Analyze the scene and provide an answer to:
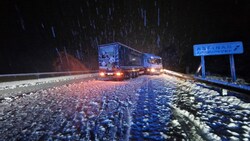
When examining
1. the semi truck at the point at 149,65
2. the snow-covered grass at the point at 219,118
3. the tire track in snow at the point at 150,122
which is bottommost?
the snow-covered grass at the point at 219,118

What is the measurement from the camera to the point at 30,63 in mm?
34531

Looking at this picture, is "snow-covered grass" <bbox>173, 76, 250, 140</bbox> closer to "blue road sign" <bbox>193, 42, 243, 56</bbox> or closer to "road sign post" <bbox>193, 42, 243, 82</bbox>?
"road sign post" <bbox>193, 42, 243, 82</bbox>

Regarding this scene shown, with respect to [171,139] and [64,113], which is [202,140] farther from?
[64,113]

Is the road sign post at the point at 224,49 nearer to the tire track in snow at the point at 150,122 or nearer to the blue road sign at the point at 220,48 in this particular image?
the blue road sign at the point at 220,48

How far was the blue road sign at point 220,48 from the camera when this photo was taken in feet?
41.5

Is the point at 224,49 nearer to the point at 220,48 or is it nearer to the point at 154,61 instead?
the point at 220,48

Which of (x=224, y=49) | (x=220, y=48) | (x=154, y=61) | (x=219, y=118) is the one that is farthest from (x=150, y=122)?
(x=154, y=61)

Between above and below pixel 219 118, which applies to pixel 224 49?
above

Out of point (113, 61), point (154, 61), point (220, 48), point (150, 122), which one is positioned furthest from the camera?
point (154, 61)

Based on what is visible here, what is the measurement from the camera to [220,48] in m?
13.6

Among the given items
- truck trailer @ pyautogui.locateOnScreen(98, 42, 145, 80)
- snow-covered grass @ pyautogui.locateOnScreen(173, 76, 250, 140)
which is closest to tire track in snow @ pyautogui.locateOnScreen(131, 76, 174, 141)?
snow-covered grass @ pyautogui.locateOnScreen(173, 76, 250, 140)

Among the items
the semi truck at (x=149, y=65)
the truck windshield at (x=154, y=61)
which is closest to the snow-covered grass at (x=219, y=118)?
the semi truck at (x=149, y=65)

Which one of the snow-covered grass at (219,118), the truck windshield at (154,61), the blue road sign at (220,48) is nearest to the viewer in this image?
the snow-covered grass at (219,118)

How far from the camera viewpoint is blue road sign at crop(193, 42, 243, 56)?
41.5 feet
